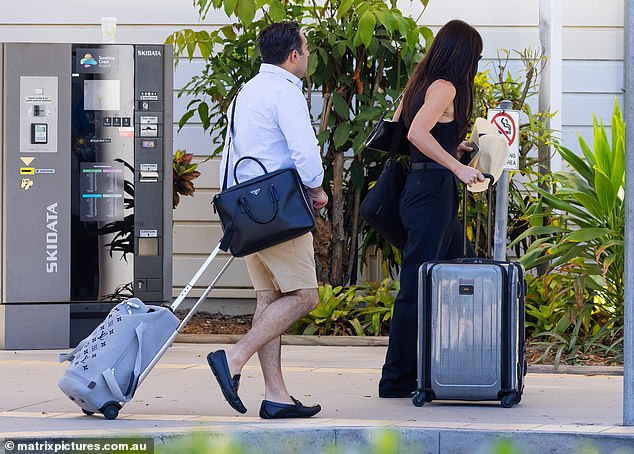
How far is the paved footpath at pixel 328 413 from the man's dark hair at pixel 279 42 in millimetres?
1657

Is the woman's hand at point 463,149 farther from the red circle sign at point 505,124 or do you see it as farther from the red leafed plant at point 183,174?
the red leafed plant at point 183,174

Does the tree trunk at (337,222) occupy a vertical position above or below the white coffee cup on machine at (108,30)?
below

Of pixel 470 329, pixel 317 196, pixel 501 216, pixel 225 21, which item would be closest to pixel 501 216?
pixel 501 216

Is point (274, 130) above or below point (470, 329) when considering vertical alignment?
above

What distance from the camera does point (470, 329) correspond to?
5.73m

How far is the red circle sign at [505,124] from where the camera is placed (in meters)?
7.73

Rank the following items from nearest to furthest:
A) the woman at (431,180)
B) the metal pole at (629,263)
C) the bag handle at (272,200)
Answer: the metal pole at (629,263) < the bag handle at (272,200) < the woman at (431,180)

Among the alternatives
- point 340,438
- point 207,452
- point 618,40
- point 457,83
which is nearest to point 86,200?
point 457,83

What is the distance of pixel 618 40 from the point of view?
1047 cm

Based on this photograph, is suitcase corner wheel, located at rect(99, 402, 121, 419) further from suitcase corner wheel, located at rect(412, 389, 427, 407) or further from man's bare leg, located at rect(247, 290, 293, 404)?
suitcase corner wheel, located at rect(412, 389, 427, 407)

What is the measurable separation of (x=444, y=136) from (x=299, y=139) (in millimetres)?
1003

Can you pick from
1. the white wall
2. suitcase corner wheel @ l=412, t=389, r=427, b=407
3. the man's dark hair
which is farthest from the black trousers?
the white wall

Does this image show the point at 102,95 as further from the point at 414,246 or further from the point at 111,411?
the point at 111,411

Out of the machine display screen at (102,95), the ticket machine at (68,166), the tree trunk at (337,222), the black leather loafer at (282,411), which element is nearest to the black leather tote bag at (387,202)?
the black leather loafer at (282,411)
